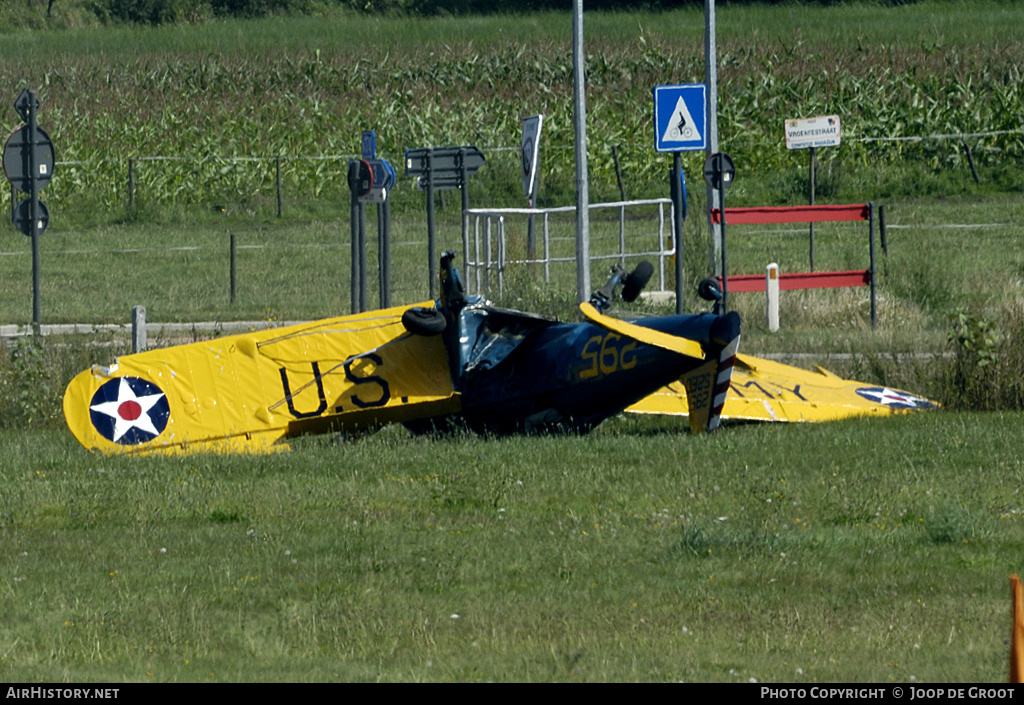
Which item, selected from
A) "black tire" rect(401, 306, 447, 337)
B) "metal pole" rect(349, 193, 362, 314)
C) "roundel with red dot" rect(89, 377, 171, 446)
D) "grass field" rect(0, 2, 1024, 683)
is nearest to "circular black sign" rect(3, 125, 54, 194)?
"grass field" rect(0, 2, 1024, 683)

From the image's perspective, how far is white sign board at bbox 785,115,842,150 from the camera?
27406 mm

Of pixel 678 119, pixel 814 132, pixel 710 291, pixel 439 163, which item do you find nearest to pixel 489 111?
pixel 814 132

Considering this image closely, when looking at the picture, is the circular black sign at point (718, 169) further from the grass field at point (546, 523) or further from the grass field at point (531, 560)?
the grass field at point (531, 560)

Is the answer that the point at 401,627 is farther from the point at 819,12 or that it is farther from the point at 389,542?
the point at 819,12

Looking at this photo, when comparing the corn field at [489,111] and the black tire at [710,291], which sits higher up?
the corn field at [489,111]

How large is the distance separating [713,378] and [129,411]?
17.6 feet

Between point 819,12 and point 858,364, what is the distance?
5134cm

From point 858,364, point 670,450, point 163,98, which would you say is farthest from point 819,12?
point 670,450

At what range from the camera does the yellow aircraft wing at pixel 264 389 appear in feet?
46.0

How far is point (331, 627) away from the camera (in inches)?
301

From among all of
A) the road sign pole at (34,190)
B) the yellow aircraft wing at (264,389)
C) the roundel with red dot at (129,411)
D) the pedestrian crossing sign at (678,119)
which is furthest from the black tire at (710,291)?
the road sign pole at (34,190)

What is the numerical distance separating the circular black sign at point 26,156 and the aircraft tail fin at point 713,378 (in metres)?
10.4

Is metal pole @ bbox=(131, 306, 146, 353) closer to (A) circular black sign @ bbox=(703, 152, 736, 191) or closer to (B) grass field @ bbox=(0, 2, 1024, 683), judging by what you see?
(B) grass field @ bbox=(0, 2, 1024, 683)

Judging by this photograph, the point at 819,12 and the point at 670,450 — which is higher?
the point at 819,12
